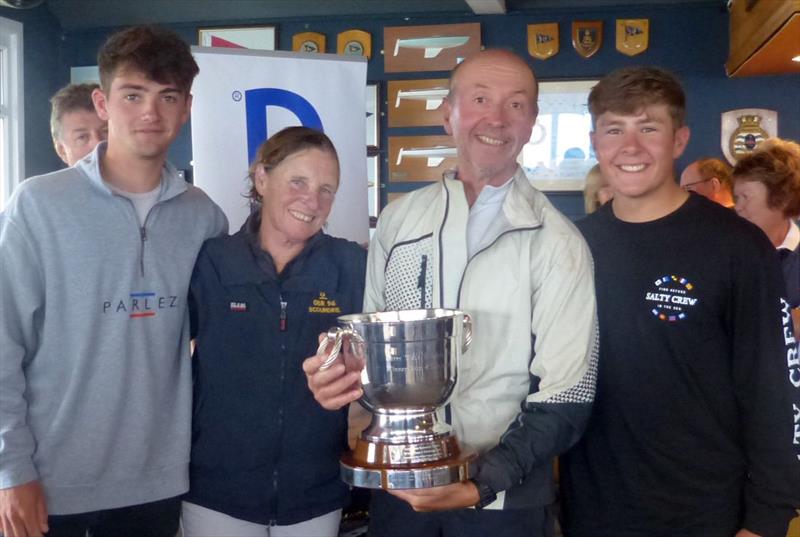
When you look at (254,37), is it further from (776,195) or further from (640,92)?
(640,92)

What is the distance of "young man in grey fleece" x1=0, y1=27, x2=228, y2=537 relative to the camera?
1764 mm

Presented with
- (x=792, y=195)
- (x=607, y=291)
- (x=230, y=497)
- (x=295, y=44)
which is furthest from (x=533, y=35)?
(x=230, y=497)

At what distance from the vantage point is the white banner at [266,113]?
3055 millimetres

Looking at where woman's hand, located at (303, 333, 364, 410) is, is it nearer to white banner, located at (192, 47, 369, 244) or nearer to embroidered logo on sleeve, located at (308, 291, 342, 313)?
embroidered logo on sleeve, located at (308, 291, 342, 313)

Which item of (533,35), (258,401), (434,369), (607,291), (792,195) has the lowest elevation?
(258,401)

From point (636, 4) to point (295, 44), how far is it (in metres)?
2.36

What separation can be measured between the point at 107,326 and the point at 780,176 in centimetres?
263

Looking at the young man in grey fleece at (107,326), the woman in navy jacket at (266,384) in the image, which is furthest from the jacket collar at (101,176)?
the woman in navy jacket at (266,384)

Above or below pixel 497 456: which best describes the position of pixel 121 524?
below

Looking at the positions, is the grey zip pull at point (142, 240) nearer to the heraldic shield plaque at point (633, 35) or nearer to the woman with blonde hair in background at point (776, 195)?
the woman with blonde hair in background at point (776, 195)

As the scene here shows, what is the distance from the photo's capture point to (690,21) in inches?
204

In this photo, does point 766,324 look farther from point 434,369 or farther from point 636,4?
point 636,4

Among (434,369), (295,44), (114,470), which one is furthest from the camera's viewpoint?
(295,44)

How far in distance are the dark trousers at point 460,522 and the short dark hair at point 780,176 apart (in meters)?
2.00
